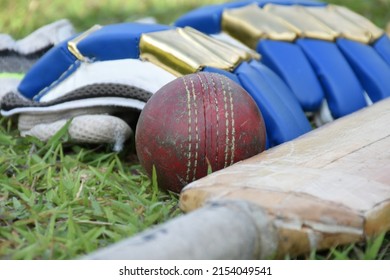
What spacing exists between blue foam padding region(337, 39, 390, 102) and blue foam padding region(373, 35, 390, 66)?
84 mm

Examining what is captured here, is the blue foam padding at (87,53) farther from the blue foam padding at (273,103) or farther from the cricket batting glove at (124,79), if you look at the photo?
the blue foam padding at (273,103)

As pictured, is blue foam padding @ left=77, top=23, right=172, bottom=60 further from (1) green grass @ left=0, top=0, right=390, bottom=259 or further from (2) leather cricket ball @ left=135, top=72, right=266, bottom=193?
(2) leather cricket ball @ left=135, top=72, right=266, bottom=193

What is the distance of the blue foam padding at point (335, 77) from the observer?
2.72 meters

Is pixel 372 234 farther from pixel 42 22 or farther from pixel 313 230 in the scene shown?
pixel 42 22

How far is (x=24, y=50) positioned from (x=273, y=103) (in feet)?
3.53

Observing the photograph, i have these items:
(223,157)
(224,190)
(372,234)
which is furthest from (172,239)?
(223,157)

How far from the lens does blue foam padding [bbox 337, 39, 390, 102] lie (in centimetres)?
284

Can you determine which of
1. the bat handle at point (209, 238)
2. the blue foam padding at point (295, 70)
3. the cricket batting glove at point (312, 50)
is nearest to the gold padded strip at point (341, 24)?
the cricket batting glove at point (312, 50)

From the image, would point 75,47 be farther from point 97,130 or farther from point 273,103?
point 273,103

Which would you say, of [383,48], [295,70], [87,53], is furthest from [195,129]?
[383,48]

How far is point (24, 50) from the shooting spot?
298 cm

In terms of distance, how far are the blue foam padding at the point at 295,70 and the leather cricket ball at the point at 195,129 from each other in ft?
1.81

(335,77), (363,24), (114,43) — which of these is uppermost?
(114,43)

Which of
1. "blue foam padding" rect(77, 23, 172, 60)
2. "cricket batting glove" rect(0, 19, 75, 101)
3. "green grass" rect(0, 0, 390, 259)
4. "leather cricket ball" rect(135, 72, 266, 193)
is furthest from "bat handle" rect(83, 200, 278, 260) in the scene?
"cricket batting glove" rect(0, 19, 75, 101)
